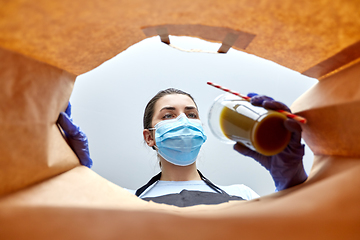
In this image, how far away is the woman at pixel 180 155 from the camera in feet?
2.32

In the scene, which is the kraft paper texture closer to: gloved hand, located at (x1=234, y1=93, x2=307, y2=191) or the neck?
gloved hand, located at (x1=234, y1=93, x2=307, y2=191)

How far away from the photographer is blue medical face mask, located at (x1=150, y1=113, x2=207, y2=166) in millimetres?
1221

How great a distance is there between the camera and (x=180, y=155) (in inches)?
50.1

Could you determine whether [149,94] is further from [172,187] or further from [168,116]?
[172,187]

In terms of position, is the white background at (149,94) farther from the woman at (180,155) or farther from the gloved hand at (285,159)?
the gloved hand at (285,159)

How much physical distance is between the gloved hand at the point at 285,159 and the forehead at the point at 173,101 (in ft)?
2.17

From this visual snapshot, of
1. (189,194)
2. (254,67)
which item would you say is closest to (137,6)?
(189,194)

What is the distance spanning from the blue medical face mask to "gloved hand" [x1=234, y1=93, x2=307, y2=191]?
499 mm

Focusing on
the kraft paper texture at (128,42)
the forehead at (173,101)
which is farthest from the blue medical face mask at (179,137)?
the kraft paper texture at (128,42)

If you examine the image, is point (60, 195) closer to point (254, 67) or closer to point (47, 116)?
point (47, 116)

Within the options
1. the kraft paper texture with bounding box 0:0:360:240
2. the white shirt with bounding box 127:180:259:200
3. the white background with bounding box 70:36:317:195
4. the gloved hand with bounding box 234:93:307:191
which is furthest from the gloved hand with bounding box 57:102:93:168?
the white background with bounding box 70:36:317:195

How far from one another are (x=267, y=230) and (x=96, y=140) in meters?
1.53

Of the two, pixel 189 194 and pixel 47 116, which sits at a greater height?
pixel 47 116

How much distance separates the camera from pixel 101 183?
0.67 m
